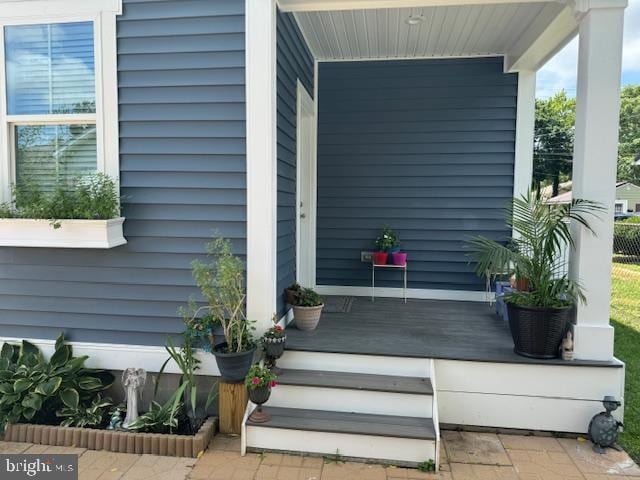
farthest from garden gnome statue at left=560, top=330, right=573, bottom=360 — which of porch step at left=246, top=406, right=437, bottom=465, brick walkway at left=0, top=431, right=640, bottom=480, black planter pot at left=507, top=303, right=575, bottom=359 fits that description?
porch step at left=246, top=406, right=437, bottom=465

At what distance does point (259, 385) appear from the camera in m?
2.50

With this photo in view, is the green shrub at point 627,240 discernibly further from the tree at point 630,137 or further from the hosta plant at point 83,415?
the tree at point 630,137

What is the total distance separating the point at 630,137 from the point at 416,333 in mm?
25997

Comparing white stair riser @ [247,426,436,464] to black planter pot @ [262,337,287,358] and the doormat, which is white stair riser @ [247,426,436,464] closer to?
black planter pot @ [262,337,287,358]

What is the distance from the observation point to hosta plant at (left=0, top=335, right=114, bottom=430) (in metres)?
2.71

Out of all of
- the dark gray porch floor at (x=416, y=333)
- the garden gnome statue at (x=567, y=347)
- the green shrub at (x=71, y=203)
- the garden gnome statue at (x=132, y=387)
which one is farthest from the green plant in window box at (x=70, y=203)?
the garden gnome statue at (x=567, y=347)

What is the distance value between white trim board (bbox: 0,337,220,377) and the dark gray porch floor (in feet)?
1.84

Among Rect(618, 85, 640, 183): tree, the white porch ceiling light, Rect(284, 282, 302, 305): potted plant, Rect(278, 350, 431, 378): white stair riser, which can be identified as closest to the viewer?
Rect(278, 350, 431, 378): white stair riser

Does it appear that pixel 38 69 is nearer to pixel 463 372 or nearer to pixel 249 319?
pixel 249 319

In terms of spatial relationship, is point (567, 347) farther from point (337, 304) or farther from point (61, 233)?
point (61, 233)

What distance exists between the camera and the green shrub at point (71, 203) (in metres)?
2.79

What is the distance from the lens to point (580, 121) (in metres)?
2.77

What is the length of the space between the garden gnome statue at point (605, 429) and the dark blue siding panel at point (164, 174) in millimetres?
2329

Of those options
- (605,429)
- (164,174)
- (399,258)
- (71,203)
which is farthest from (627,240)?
(71,203)
